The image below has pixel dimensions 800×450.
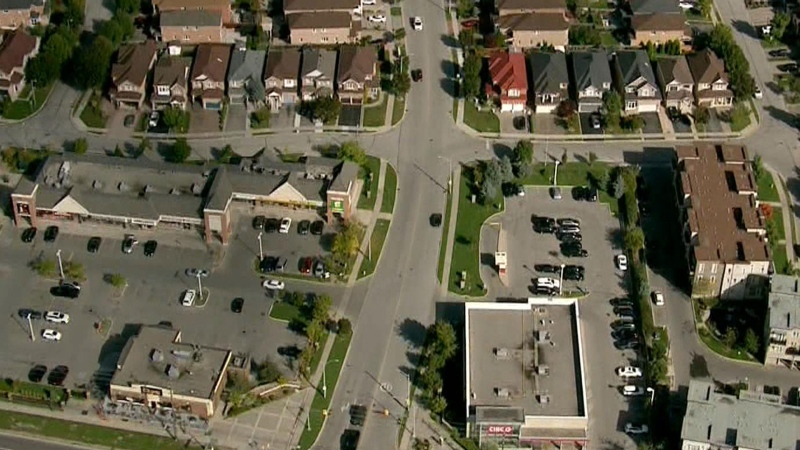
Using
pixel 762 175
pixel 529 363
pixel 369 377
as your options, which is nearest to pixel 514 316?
pixel 529 363

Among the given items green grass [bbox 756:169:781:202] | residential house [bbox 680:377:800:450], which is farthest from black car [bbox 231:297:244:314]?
green grass [bbox 756:169:781:202]

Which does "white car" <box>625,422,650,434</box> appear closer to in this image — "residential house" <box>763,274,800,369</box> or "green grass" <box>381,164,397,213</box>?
"residential house" <box>763,274,800,369</box>

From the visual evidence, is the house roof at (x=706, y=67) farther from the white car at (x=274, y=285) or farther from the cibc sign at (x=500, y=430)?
the cibc sign at (x=500, y=430)

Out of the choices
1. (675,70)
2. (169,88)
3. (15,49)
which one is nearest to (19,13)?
(15,49)

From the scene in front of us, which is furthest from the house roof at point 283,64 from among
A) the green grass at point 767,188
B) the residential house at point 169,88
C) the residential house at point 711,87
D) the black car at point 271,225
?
the green grass at point 767,188

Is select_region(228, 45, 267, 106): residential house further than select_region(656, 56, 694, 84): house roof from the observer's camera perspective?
No

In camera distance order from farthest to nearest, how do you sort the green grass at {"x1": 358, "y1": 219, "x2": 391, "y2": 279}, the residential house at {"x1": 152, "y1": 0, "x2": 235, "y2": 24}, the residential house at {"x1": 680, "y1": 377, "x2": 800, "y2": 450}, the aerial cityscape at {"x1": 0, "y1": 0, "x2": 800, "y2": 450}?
the residential house at {"x1": 152, "y1": 0, "x2": 235, "y2": 24} → the green grass at {"x1": 358, "y1": 219, "x2": 391, "y2": 279} → the aerial cityscape at {"x1": 0, "y1": 0, "x2": 800, "y2": 450} → the residential house at {"x1": 680, "y1": 377, "x2": 800, "y2": 450}
